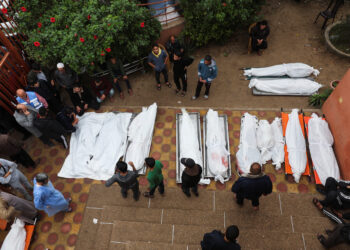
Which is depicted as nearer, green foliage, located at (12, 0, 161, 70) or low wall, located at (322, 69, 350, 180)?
low wall, located at (322, 69, 350, 180)

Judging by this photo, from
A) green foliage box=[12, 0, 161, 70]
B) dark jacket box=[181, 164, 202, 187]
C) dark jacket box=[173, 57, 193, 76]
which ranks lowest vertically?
dark jacket box=[181, 164, 202, 187]

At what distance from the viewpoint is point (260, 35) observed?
7520 millimetres

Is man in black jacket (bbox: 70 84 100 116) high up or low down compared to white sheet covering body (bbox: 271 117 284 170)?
up

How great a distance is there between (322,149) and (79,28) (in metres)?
6.06

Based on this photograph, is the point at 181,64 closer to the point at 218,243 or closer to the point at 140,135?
the point at 140,135

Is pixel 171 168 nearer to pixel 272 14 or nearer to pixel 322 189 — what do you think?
pixel 322 189

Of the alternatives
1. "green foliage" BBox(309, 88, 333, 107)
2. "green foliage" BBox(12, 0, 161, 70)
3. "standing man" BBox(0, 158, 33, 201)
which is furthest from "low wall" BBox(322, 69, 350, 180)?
"standing man" BBox(0, 158, 33, 201)

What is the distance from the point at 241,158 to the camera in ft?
18.4

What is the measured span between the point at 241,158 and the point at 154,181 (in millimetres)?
2132

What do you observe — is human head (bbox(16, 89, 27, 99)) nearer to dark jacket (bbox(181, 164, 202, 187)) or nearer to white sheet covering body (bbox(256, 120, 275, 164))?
dark jacket (bbox(181, 164, 202, 187))

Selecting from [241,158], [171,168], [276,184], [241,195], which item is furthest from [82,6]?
[276,184]

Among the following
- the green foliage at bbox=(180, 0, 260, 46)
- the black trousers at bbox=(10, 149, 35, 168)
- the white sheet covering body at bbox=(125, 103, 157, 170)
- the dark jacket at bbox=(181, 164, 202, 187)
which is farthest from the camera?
the green foliage at bbox=(180, 0, 260, 46)

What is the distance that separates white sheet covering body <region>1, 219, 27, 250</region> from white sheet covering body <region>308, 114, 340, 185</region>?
6162 millimetres

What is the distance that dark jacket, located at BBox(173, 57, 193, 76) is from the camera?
6352mm
